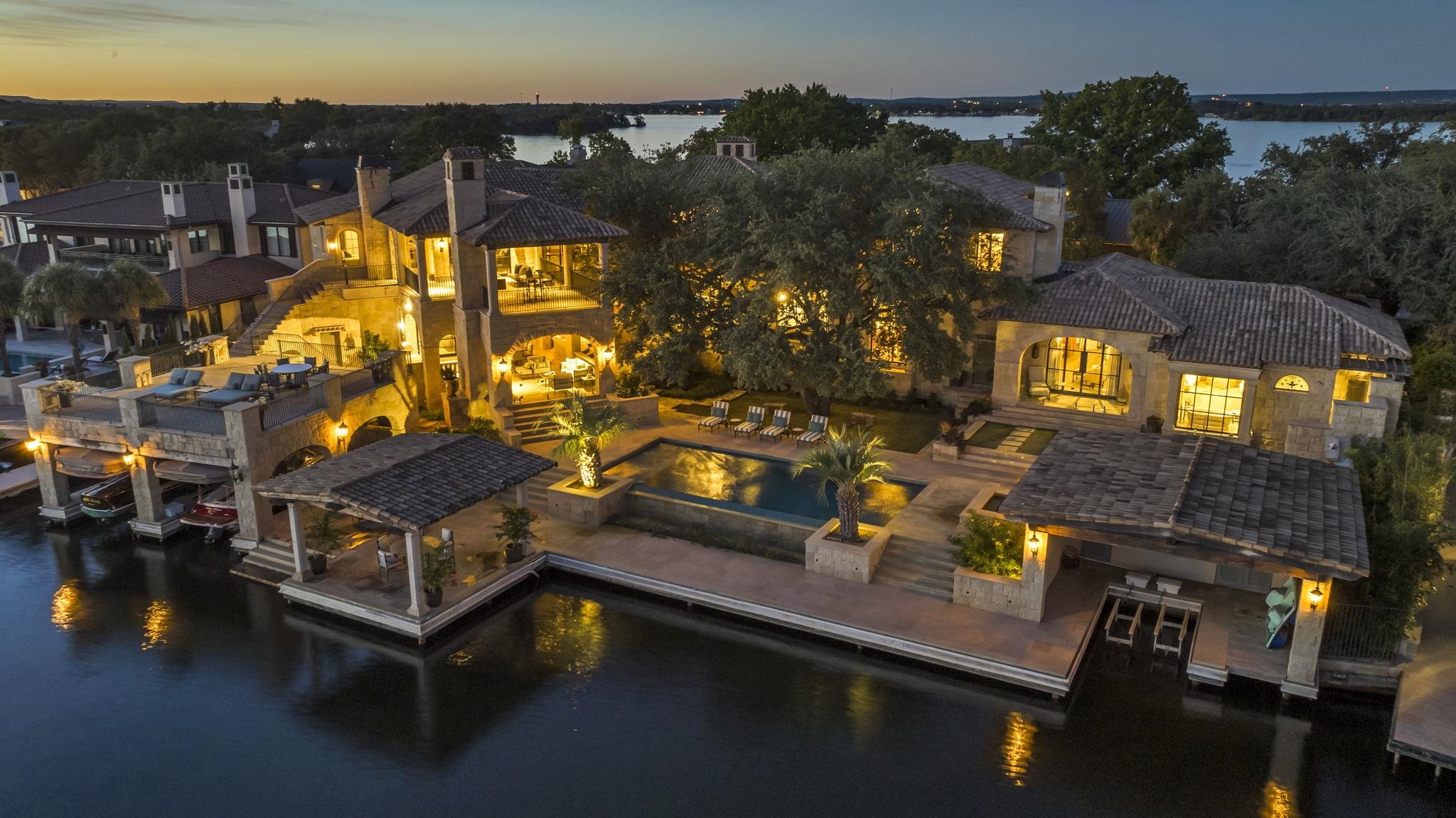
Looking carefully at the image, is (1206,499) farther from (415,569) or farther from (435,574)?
(415,569)

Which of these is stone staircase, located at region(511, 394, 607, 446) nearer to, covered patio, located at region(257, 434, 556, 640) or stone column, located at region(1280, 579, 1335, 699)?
covered patio, located at region(257, 434, 556, 640)

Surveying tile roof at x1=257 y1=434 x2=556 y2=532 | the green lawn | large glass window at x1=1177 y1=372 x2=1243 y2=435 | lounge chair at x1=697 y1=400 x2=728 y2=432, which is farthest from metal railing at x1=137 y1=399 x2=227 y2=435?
large glass window at x1=1177 y1=372 x2=1243 y2=435

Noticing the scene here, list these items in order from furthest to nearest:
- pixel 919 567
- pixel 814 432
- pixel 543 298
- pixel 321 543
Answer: pixel 543 298
pixel 814 432
pixel 321 543
pixel 919 567

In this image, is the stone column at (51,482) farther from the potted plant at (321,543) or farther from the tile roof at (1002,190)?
the tile roof at (1002,190)

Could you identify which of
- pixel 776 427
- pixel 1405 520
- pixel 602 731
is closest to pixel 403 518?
pixel 602 731

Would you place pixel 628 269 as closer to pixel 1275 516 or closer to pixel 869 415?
pixel 869 415

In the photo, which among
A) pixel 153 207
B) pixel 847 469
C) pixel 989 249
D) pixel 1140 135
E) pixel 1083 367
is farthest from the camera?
pixel 1140 135

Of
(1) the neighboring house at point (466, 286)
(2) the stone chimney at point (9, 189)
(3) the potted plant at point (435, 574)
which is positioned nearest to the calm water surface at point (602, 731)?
(3) the potted plant at point (435, 574)
